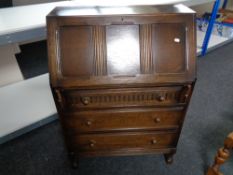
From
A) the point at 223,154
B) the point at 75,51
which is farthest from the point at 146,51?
the point at 223,154

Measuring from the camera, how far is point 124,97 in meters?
0.96

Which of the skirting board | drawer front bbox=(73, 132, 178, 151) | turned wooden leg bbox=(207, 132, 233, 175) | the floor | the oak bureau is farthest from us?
the skirting board

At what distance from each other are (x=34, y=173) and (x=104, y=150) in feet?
1.68

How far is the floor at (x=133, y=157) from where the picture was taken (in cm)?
133

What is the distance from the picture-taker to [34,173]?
1306 millimetres

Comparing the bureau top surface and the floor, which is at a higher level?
the bureau top surface

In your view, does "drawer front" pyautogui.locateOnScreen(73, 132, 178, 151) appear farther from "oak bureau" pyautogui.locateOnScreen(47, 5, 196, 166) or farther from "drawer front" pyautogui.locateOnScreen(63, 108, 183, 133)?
"oak bureau" pyautogui.locateOnScreen(47, 5, 196, 166)

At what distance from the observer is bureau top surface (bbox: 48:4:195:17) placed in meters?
0.85

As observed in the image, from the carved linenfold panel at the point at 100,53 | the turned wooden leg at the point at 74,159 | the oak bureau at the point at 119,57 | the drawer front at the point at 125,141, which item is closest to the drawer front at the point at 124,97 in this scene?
the oak bureau at the point at 119,57

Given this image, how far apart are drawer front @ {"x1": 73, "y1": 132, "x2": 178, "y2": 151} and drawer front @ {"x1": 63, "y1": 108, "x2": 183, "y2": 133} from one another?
0.21 ft

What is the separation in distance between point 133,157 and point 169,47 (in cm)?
89

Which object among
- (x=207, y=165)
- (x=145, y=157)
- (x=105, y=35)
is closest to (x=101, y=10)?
(x=105, y=35)

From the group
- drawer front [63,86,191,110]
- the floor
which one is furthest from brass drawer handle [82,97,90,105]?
the floor

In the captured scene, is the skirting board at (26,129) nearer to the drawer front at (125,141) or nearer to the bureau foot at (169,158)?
the drawer front at (125,141)
